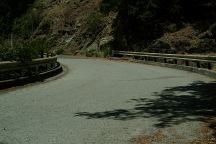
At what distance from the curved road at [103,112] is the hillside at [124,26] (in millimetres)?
18283

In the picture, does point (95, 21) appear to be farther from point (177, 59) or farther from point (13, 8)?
point (177, 59)

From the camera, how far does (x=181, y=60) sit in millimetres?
26344

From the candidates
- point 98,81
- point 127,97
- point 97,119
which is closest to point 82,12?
point 98,81

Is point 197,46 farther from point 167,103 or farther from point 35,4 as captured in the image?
point 35,4

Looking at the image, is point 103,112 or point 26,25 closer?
point 103,112

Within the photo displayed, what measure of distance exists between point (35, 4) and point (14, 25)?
570 centimetres

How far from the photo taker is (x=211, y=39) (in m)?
33.5

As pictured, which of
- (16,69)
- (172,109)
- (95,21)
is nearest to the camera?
(172,109)

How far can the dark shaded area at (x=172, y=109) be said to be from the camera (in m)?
9.26

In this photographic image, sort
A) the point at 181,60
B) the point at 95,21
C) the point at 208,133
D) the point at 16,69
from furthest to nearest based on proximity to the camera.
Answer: the point at 95,21, the point at 181,60, the point at 16,69, the point at 208,133

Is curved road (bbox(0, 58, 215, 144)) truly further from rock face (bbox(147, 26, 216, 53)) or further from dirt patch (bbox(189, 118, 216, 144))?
rock face (bbox(147, 26, 216, 53))

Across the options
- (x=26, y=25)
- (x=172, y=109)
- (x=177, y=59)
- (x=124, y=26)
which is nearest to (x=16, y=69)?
(x=172, y=109)

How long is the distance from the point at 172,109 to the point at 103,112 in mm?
1634

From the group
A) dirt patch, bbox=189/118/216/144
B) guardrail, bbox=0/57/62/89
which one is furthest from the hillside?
dirt patch, bbox=189/118/216/144
